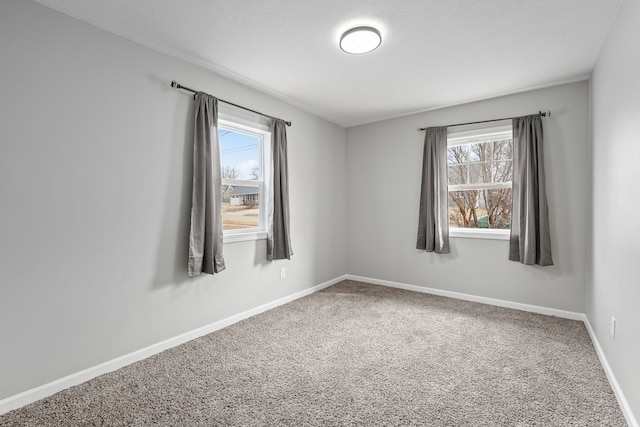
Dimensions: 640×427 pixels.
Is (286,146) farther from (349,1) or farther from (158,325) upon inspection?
(158,325)

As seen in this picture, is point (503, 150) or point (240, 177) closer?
point (240, 177)

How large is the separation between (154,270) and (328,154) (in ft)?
9.06

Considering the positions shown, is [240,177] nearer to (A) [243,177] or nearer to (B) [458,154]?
(A) [243,177]

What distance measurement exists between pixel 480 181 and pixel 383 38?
2286 mm

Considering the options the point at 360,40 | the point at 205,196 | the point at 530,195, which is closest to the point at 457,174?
the point at 530,195

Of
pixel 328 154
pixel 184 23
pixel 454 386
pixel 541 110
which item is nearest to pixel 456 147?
pixel 541 110

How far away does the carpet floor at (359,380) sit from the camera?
1712 millimetres

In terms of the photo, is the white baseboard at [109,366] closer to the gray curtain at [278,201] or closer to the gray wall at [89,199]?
the gray wall at [89,199]

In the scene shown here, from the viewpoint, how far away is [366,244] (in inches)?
183

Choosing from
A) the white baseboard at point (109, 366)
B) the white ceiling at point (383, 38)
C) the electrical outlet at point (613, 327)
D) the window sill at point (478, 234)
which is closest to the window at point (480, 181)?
the window sill at point (478, 234)

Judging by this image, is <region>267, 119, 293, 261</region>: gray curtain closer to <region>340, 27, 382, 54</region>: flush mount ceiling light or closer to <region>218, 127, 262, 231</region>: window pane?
<region>218, 127, 262, 231</region>: window pane

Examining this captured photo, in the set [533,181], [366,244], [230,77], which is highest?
[230,77]

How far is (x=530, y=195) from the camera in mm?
3232

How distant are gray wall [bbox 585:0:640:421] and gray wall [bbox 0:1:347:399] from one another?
2.93m
